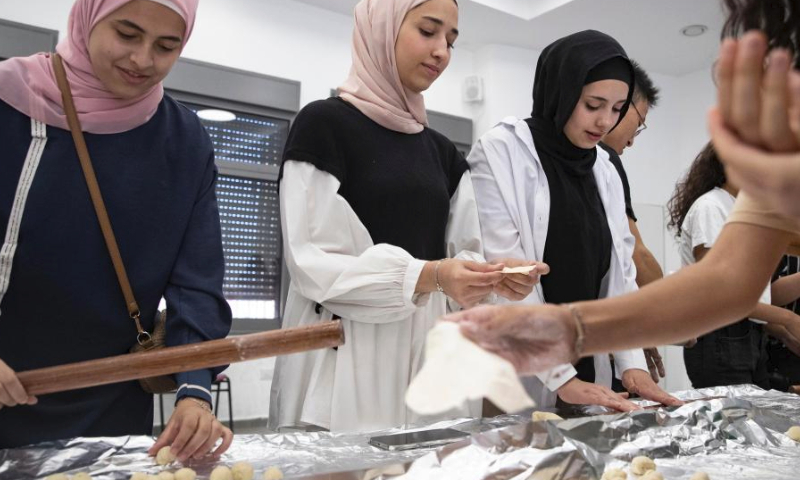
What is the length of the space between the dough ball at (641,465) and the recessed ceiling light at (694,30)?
17.1ft

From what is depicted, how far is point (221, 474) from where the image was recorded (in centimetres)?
112

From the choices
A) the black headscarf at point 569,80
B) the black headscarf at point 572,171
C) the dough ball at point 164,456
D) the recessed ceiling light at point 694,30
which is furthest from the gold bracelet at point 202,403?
the recessed ceiling light at point 694,30

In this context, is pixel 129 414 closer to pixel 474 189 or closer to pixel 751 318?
pixel 474 189

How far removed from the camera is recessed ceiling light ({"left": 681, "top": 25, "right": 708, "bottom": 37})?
563cm

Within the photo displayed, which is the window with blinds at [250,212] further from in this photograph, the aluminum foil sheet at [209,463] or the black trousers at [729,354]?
the aluminum foil sheet at [209,463]

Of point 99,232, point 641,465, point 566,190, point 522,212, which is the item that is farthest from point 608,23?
point 99,232

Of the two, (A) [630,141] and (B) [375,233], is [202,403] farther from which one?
Answer: (A) [630,141]

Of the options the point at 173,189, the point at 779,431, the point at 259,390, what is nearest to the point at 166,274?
the point at 173,189

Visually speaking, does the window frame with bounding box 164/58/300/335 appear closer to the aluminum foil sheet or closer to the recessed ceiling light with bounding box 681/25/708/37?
the recessed ceiling light with bounding box 681/25/708/37

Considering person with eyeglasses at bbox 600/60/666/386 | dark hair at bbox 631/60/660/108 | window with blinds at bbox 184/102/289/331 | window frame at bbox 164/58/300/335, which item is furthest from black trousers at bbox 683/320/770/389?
window with blinds at bbox 184/102/289/331

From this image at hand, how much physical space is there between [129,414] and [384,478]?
0.60m

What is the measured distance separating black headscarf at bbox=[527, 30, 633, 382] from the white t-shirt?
46 centimetres

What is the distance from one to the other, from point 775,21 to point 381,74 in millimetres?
1092

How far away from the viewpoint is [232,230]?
5434 mm
